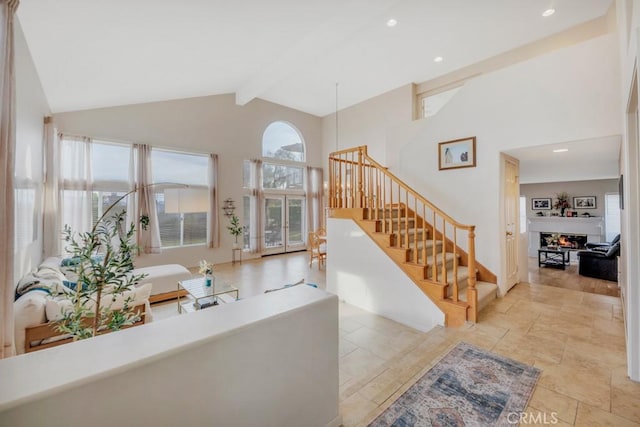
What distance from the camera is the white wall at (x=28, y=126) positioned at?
2.76 meters

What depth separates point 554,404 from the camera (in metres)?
1.90

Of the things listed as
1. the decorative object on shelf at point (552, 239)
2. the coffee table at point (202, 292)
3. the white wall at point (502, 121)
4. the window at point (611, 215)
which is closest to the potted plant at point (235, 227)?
the coffee table at point (202, 292)

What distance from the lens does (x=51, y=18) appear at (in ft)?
8.53

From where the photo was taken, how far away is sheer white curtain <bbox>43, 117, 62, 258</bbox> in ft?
15.4

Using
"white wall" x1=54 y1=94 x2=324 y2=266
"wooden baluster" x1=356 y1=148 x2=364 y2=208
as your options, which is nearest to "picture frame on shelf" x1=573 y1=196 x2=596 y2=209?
"wooden baluster" x1=356 y1=148 x2=364 y2=208

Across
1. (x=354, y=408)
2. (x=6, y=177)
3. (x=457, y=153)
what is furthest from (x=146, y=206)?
(x=457, y=153)

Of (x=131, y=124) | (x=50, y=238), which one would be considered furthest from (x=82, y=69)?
(x=50, y=238)

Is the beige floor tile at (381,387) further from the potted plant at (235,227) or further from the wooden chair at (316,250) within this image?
the potted plant at (235,227)

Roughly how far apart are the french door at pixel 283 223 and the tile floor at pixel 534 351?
14.3 ft

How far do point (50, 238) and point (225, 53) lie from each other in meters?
4.61

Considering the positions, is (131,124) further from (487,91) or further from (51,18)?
(487,91)

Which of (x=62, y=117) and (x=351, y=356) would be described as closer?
(x=351, y=356)

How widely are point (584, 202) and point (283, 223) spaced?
923 cm

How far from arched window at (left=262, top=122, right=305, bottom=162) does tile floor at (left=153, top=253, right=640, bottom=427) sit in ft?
18.2
